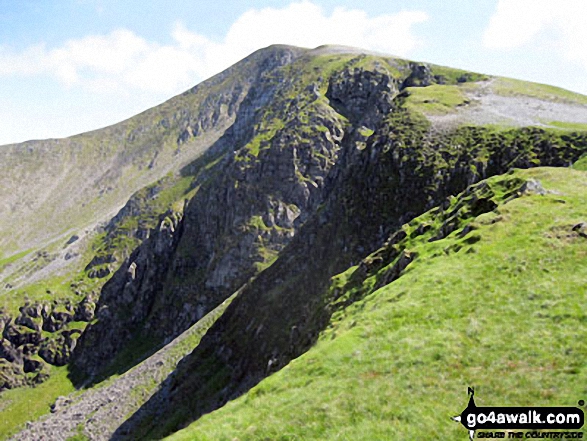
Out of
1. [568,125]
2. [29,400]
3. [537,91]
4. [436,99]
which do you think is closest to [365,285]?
[568,125]

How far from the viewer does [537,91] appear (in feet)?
408

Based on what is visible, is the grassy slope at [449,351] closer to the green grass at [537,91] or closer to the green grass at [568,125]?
the green grass at [568,125]

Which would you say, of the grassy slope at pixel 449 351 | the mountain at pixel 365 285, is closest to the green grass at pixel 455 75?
the mountain at pixel 365 285

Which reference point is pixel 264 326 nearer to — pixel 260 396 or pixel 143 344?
pixel 260 396

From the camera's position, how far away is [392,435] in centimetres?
1903

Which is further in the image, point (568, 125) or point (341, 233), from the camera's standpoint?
point (341, 233)

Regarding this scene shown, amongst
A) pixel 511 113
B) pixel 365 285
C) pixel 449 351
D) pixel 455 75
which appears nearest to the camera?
pixel 449 351

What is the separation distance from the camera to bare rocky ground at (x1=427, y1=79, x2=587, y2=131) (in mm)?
91062

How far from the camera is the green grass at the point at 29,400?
156m

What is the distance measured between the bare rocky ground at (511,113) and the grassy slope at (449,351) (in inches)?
2504

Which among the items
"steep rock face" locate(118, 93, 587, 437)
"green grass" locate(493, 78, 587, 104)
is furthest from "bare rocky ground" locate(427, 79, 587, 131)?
"steep rock face" locate(118, 93, 587, 437)

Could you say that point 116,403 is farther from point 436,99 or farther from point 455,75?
point 455,75

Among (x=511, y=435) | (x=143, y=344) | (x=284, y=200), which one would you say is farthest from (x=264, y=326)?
(x=143, y=344)

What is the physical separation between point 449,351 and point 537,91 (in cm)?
12867
